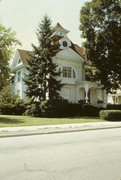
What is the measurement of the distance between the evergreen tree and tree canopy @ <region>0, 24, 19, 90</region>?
392 centimetres

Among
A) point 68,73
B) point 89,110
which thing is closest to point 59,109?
point 89,110

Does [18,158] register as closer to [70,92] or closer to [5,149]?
[5,149]

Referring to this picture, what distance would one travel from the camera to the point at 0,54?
2592cm

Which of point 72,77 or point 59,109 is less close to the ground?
point 72,77

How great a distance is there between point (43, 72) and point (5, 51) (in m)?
5.81

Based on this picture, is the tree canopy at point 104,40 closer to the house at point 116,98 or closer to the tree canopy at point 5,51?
the tree canopy at point 5,51

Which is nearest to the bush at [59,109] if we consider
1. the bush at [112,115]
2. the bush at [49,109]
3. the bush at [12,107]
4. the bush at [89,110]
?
the bush at [49,109]

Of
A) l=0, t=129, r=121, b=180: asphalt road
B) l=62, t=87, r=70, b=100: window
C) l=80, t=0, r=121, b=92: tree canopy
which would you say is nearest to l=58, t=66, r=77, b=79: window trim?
l=62, t=87, r=70, b=100: window

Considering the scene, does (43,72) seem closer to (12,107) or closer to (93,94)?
(12,107)

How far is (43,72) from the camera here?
1183 inches

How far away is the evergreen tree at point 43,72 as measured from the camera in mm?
29750

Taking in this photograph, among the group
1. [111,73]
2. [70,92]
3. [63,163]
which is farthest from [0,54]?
[63,163]

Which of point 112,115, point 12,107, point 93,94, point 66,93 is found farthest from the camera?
point 93,94

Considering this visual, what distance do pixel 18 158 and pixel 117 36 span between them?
96.2 ft
